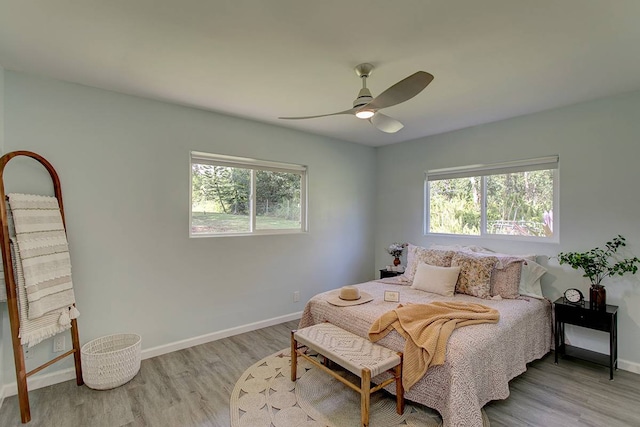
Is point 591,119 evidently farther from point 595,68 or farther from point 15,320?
point 15,320

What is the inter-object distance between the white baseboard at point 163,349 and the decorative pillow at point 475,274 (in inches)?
80.1

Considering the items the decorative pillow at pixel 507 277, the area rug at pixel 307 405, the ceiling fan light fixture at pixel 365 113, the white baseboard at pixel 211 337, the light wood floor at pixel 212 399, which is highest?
the ceiling fan light fixture at pixel 365 113

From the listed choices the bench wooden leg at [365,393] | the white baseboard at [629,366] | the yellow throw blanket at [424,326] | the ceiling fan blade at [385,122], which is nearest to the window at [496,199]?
the white baseboard at [629,366]

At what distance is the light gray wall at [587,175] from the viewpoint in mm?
2686

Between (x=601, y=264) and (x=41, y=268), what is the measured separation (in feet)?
14.9

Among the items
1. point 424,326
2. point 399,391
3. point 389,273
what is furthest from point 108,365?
point 389,273

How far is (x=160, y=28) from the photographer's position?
179 cm

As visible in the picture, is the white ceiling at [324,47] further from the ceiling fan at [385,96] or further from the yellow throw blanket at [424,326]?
the yellow throw blanket at [424,326]

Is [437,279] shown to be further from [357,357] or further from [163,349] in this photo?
[163,349]

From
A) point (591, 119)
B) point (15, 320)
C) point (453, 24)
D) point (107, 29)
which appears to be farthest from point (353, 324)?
point (591, 119)

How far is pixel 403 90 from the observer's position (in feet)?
6.07

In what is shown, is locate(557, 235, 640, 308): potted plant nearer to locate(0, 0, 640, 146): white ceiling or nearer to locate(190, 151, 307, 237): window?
locate(0, 0, 640, 146): white ceiling

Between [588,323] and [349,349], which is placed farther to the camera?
[588,323]

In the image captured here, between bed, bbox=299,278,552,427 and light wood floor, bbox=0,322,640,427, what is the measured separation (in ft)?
0.56
